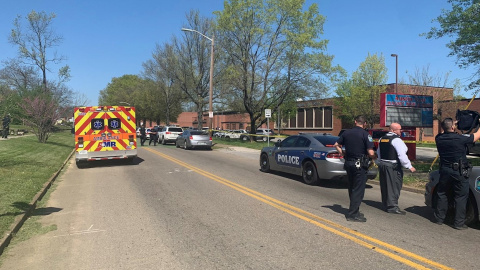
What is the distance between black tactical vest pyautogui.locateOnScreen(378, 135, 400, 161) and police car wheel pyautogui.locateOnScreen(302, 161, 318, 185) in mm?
3276

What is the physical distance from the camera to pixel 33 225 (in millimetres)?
6016

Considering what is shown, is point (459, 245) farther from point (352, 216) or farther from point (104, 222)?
point (104, 222)

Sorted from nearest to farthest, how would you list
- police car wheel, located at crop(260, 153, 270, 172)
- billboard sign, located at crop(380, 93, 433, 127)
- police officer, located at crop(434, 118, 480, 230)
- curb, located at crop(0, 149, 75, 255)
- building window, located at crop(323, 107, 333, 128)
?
curb, located at crop(0, 149, 75, 255) → police officer, located at crop(434, 118, 480, 230) → police car wheel, located at crop(260, 153, 270, 172) → billboard sign, located at crop(380, 93, 433, 127) → building window, located at crop(323, 107, 333, 128)

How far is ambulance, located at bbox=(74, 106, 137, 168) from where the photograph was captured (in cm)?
1377

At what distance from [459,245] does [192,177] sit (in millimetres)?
7903

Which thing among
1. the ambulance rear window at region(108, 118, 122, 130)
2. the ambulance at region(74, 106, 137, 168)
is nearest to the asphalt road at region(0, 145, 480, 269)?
the ambulance at region(74, 106, 137, 168)

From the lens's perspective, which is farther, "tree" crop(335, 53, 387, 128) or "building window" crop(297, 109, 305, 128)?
"building window" crop(297, 109, 305, 128)

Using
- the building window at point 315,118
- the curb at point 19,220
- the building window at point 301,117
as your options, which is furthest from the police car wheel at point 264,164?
the building window at point 301,117

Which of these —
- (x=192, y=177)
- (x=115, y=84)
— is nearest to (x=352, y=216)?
(x=192, y=177)

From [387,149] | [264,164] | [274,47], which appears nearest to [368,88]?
[274,47]

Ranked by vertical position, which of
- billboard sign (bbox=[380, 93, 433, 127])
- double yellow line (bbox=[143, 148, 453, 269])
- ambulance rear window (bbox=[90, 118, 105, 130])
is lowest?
double yellow line (bbox=[143, 148, 453, 269])

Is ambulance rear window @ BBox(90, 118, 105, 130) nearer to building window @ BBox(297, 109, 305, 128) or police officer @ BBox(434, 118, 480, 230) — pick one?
police officer @ BBox(434, 118, 480, 230)

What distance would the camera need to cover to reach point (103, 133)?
46.3ft

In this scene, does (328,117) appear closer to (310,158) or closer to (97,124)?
(97,124)
